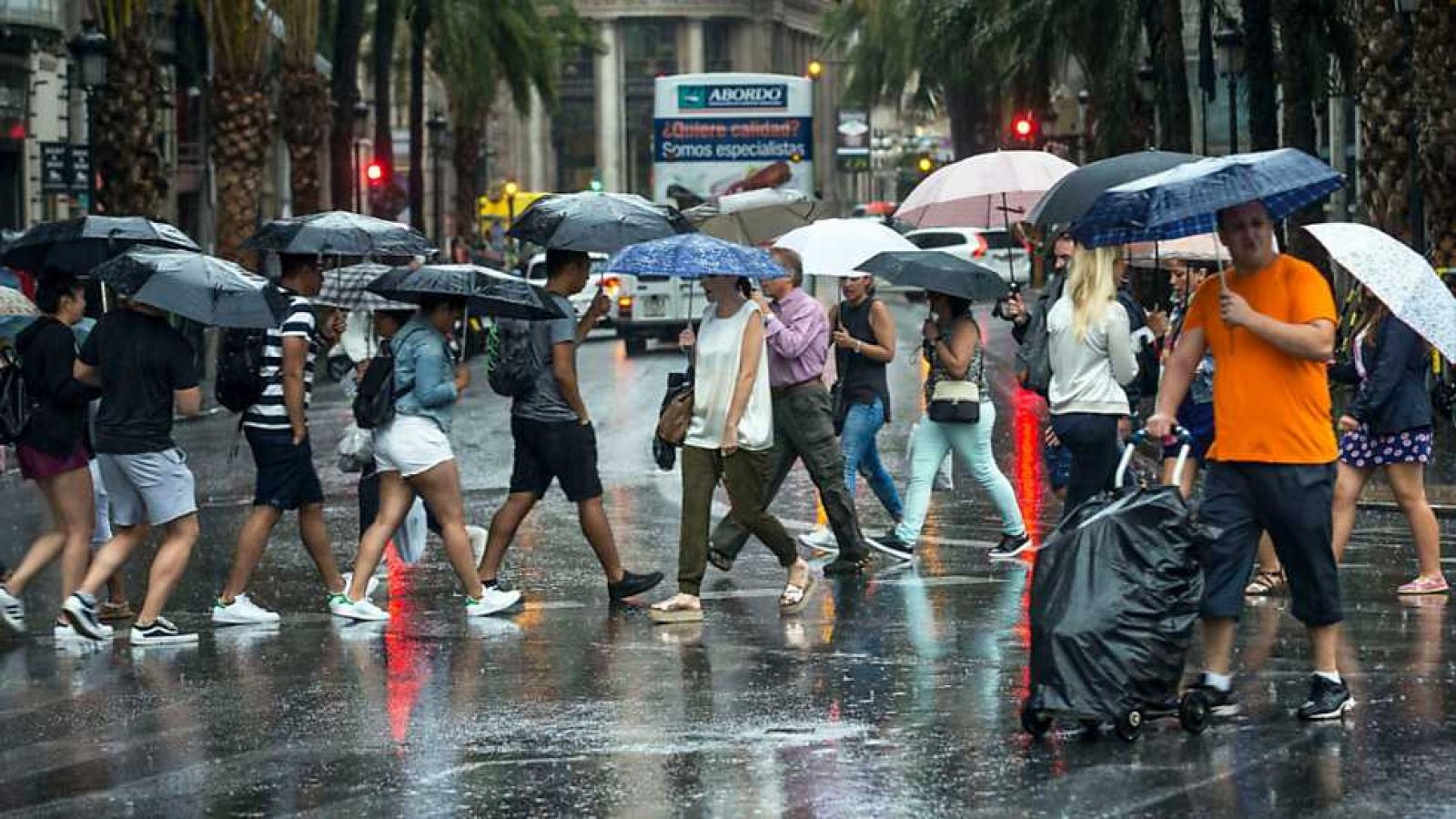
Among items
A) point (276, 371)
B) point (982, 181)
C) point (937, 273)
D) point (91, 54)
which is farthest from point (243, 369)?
point (91, 54)

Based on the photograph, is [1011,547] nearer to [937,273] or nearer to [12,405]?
[937,273]

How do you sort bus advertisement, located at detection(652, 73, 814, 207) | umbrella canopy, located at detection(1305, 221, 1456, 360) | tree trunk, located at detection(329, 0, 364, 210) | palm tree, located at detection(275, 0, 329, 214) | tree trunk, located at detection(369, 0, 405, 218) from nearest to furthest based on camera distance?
umbrella canopy, located at detection(1305, 221, 1456, 360), palm tree, located at detection(275, 0, 329, 214), tree trunk, located at detection(329, 0, 364, 210), bus advertisement, located at detection(652, 73, 814, 207), tree trunk, located at detection(369, 0, 405, 218)

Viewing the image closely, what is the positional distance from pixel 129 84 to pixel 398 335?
18.0 m

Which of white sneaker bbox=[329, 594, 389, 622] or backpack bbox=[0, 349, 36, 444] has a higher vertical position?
backpack bbox=[0, 349, 36, 444]

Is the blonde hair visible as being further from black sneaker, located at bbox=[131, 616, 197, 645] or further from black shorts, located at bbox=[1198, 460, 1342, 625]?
black sneaker, located at bbox=[131, 616, 197, 645]

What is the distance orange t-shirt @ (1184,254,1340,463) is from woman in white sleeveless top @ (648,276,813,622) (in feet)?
10.9

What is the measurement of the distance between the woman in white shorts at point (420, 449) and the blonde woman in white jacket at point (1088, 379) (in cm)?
268

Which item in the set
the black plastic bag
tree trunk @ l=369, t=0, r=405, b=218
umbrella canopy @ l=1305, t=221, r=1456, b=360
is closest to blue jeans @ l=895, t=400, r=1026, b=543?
umbrella canopy @ l=1305, t=221, r=1456, b=360

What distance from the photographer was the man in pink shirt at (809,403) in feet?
42.5

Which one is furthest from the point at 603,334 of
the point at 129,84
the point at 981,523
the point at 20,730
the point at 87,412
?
the point at 20,730

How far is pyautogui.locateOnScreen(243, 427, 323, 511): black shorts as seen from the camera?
A: 11.7m

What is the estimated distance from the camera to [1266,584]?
11953 millimetres

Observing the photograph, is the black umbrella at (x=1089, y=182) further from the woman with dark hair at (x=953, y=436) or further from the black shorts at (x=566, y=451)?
the black shorts at (x=566, y=451)

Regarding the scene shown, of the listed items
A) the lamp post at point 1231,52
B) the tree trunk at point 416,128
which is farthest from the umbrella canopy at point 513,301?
the tree trunk at point 416,128
